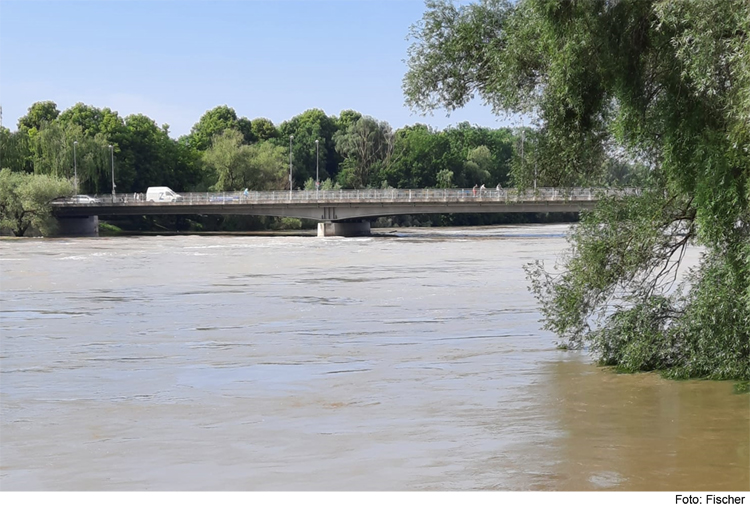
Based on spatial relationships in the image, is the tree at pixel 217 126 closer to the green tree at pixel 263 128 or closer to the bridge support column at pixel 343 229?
the green tree at pixel 263 128

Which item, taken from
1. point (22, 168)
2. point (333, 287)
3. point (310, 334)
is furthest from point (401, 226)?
point (310, 334)

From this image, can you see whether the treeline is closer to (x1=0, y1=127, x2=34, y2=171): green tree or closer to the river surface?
(x1=0, y1=127, x2=34, y2=171): green tree

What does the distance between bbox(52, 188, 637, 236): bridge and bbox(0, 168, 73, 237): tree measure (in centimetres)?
197

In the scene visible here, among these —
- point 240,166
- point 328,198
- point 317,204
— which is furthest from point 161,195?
point 328,198

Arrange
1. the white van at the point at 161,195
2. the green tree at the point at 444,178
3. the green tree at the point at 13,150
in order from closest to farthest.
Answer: the white van at the point at 161,195 < the green tree at the point at 13,150 < the green tree at the point at 444,178

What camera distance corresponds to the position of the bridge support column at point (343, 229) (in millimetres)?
90312

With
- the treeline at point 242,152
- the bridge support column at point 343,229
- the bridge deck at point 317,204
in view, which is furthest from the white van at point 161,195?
the bridge support column at point 343,229

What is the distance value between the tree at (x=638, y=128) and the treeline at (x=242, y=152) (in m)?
90.3

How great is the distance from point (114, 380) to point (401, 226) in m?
106

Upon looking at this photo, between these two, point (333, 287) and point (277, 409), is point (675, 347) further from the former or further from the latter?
point (333, 287)

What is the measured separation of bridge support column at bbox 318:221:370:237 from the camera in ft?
296

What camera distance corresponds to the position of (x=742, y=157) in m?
13.2

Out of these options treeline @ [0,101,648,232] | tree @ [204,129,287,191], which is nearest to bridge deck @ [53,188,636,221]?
treeline @ [0,101,648,232]

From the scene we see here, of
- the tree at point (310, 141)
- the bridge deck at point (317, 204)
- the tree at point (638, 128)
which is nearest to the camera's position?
the tree at point (638, 128)
